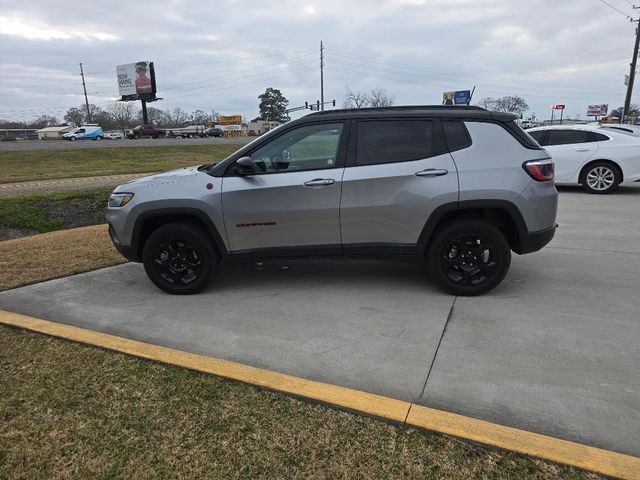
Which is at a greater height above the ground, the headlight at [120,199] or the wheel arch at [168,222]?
the headlight at [120,199]

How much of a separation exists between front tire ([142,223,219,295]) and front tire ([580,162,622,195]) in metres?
9.57

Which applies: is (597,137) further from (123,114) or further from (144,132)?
(123,114)

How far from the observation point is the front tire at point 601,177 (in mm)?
10609

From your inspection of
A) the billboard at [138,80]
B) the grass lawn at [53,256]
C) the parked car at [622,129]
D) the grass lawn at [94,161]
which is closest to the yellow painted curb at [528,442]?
the grass lawn at [53,256]

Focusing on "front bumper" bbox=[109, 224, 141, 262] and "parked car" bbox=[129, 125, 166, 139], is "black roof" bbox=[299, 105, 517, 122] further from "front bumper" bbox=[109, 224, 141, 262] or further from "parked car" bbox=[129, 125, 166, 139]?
"parked car" bbox=[129, 125, 166, 139]

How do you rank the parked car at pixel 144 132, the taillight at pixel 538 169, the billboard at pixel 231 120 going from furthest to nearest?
the billboard at pixel 231 120, the parked car at pixel 144 132, the taillight at pixel 538 169

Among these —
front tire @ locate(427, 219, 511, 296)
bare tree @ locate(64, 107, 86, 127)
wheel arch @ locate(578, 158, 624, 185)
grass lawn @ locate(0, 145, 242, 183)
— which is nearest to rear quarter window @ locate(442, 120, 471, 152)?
front tire @ locate(427, 219, 511, 296)

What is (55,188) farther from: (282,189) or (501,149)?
(501,149)

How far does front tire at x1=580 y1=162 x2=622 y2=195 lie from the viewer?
10609 mm

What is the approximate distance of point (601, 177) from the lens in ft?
35.2

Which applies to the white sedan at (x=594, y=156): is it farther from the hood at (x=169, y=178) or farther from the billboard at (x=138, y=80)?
the billboard at (x=138, y=80)

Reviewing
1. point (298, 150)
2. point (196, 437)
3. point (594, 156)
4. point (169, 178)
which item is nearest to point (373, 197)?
point (298, 150)

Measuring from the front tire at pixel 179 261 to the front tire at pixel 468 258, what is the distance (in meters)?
2.17

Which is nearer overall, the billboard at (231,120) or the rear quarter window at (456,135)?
the rear quarter window at (456,135)
